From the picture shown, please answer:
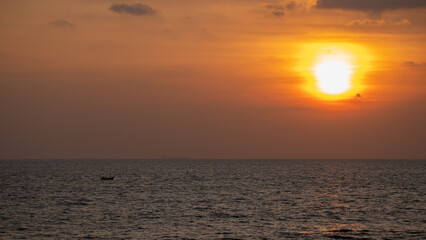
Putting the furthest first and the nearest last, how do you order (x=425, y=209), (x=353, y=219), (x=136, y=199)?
(x=136, y=199) < (x=425, y=209) < (x=353, y=219)

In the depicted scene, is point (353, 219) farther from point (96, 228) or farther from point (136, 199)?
point (136, 199)

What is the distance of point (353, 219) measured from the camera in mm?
68062

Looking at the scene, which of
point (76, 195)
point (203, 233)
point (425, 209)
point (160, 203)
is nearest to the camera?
point (203, 233)

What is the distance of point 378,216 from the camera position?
232 feet

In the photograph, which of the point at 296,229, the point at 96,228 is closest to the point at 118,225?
the point at 96,228

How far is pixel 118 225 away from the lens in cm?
6178

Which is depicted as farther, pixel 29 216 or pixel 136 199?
pixel 136 199

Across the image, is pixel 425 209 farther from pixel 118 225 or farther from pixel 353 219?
pixel 118 225

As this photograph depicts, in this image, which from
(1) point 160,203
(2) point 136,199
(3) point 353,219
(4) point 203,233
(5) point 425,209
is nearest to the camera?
(4) point 203,233

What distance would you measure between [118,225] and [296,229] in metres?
21.9

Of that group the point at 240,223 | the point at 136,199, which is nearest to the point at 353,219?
the point at 240,223

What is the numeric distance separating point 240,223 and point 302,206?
862 inches

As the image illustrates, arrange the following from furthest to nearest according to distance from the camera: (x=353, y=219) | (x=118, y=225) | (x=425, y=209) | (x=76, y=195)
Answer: (x=76, y=195) → (x=425, y=209) → (x=353, y=219) → (x=118, y=225)

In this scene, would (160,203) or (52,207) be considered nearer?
(52,207)
